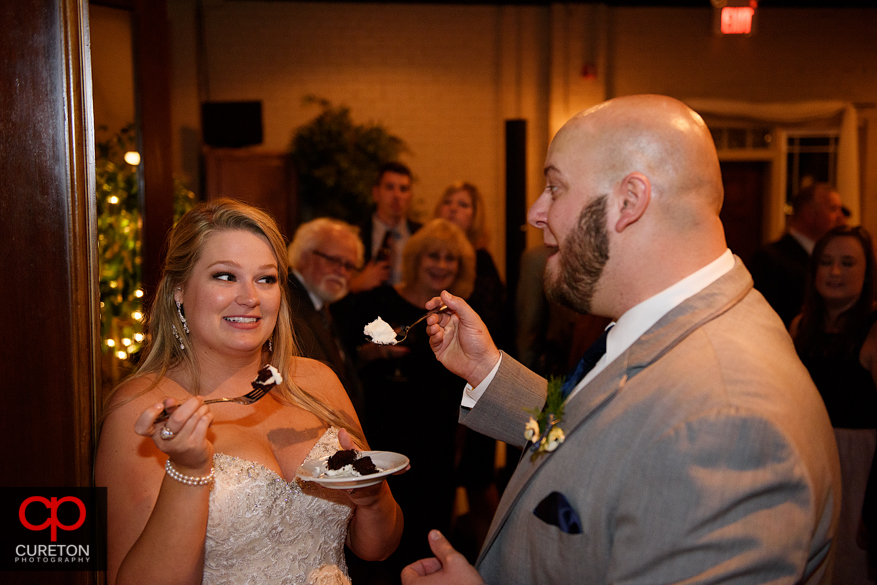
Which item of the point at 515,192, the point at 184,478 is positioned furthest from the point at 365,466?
the point at 515,192

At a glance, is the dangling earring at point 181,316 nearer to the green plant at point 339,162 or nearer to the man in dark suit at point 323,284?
the man in dark suit at point 323,284

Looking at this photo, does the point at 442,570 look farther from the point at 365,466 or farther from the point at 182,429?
the point at 182,429

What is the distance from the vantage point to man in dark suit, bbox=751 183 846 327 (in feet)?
14.4

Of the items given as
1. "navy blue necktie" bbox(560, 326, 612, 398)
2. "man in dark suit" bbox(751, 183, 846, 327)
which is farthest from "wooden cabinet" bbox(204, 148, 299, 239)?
"navy blue necktie" bbox(560, 326, 612, 398)

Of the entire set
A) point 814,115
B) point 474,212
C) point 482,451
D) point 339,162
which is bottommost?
point 482,451

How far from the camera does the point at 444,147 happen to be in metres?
7.71

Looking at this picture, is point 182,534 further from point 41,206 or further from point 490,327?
point 490,327

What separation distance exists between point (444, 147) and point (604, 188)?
6466 mm

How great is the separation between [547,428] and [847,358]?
239 cm

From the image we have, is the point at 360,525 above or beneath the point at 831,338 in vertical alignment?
beneath

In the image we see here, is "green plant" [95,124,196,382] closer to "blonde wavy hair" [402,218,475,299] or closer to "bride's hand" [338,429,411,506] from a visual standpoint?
"blonde wavy hair" [402,218,475,299]

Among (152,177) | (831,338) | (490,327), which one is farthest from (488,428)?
(152,177)

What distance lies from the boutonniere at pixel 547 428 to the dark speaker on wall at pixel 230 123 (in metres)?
5.87

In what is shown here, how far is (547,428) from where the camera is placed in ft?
4.64
